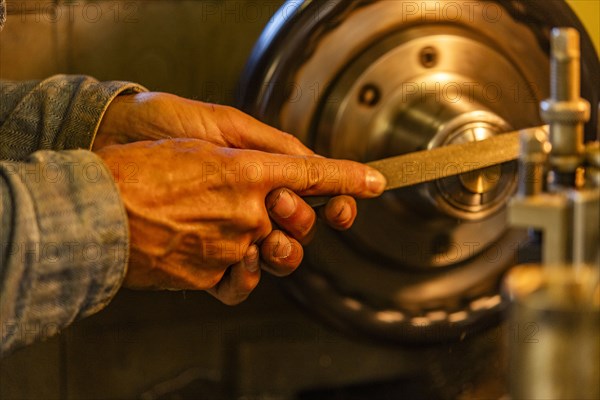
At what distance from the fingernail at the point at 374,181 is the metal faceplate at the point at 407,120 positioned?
0.20 ft

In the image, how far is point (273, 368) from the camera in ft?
2.94

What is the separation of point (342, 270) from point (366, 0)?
262 mm

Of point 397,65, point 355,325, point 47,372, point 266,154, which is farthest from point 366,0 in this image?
point 47,372

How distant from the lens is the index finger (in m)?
0.75

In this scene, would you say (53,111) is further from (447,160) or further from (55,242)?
(447,160)

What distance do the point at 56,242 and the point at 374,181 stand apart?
0.28 metres

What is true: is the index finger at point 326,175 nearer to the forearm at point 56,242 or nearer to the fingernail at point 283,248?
the fingernail at point 283,248

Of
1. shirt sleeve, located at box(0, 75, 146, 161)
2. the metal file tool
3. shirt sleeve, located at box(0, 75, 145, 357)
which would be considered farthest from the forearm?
the metal file tool

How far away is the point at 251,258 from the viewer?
2.59 ft

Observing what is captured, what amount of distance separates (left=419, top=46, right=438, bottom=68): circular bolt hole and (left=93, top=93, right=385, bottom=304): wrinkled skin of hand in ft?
0.47

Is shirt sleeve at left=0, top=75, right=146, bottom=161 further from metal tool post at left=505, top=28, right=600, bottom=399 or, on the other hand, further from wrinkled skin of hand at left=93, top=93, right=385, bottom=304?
metal tool post at left=505, top=28, right=600, bottom=399

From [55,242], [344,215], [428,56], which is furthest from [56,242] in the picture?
[428,56]

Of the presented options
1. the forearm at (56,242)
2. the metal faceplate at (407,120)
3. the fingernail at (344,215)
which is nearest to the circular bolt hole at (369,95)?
the metal faceplate at (407,120)

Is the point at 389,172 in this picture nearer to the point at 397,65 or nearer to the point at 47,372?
the point at 397,65
